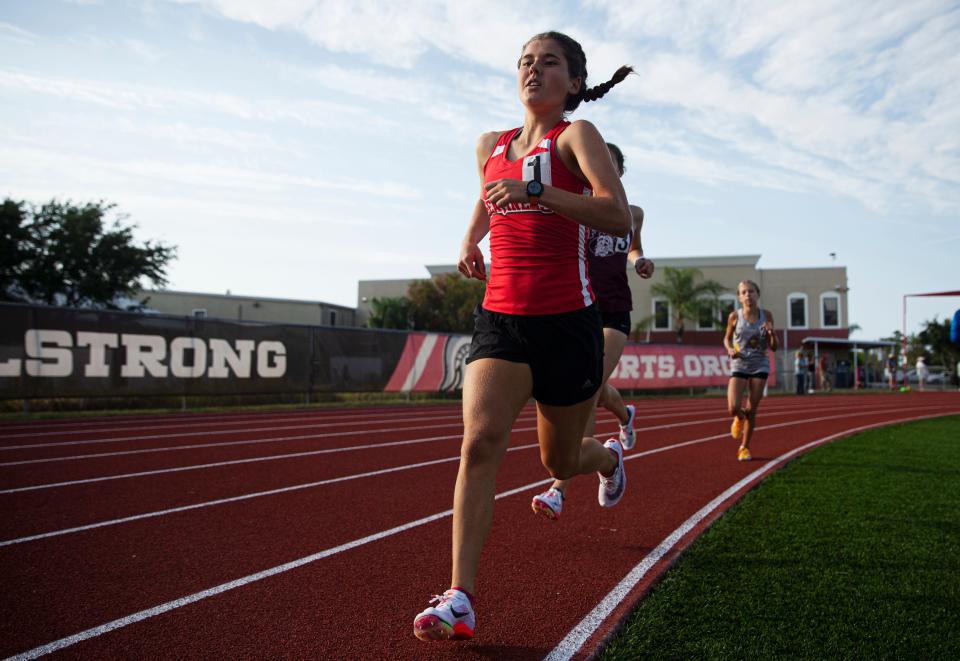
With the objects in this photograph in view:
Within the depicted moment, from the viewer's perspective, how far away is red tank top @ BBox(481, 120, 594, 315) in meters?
2.78

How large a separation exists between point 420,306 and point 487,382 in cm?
4285

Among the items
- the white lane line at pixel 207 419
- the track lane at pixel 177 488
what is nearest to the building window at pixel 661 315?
the white lane line at pixel 207 419

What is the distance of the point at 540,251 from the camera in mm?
2793

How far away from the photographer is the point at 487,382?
2762 millimetres

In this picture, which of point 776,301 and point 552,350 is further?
point 776,301

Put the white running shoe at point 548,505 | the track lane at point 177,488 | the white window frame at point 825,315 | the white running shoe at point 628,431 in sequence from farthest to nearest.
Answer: the white window frame at point 825,315
the white running shoe at point 628,431
the track lane at point 177,488
the white running shoe at point 548,505

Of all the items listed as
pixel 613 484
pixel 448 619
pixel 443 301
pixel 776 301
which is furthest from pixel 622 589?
pixel 776 301

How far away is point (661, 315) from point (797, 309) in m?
8.53

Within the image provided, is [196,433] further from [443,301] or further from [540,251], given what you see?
[443,301]

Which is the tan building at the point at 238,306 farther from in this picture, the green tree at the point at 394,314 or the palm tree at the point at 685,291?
the palm tree at the point at 685,291

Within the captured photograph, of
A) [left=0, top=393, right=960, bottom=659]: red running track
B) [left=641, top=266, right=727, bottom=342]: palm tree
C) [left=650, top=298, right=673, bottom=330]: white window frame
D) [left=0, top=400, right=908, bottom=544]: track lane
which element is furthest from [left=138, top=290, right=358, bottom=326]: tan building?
[left=0, top=400, right=908, bottom=544]: track lane

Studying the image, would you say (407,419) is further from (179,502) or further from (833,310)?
(833,310)

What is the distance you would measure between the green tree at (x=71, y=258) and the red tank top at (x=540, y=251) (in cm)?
2701

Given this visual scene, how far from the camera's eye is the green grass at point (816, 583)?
8.87 ft
